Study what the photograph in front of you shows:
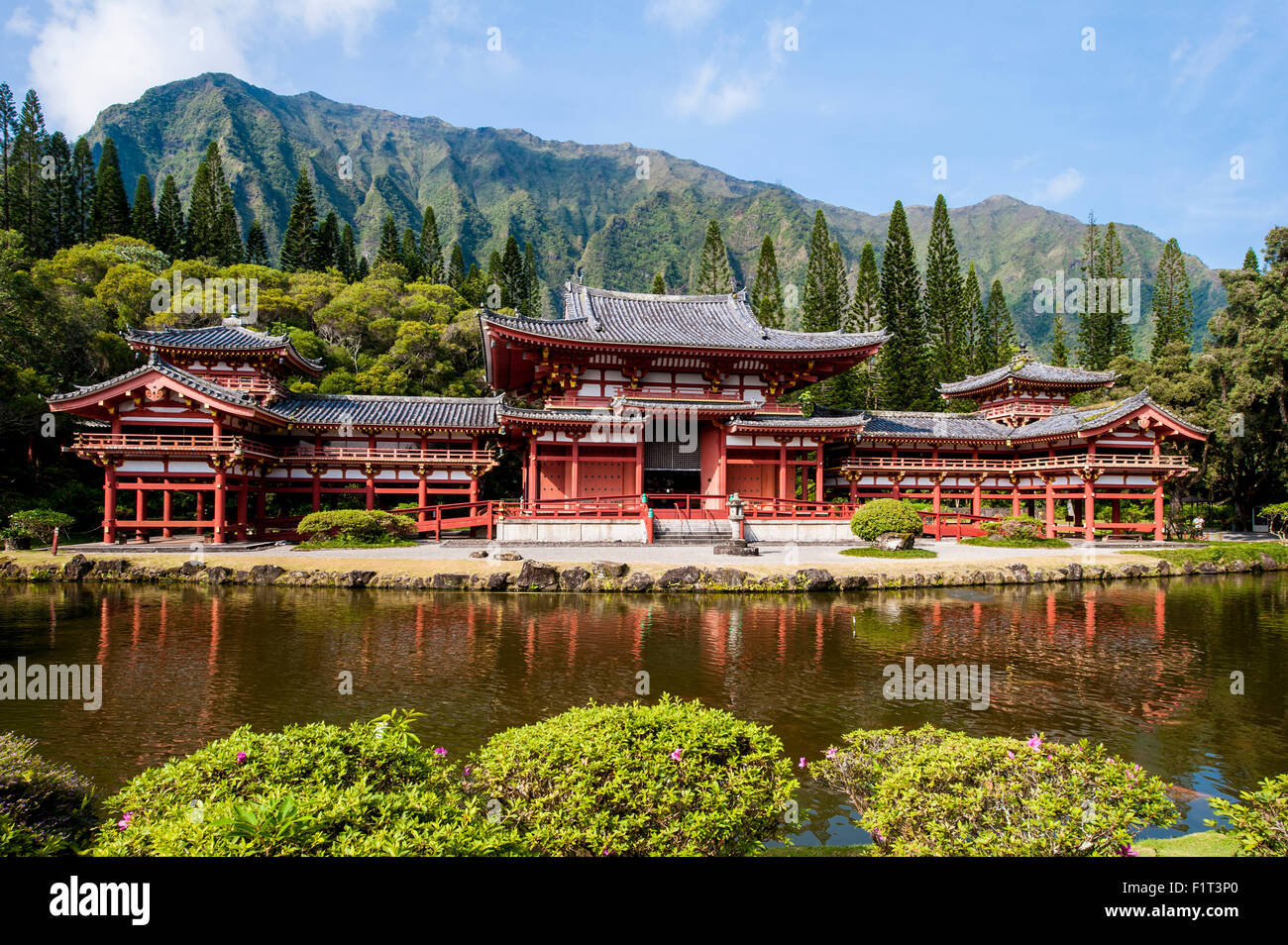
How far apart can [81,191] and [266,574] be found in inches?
2276

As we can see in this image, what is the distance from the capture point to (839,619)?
14.3 metres

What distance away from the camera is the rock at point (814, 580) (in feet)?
58.3

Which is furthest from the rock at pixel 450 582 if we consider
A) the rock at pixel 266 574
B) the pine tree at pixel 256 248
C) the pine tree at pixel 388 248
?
the pine tree at pixel 256 248

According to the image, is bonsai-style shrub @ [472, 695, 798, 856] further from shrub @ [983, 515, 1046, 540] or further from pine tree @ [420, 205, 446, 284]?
pine tree @ [420, 205, 446, 284]

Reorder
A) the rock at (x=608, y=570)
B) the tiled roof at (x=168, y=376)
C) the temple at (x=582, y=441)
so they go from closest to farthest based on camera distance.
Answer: the rock at (x=608, y=570) < the tiled roof at (x=168, y=376) < the temple at (x=582, y=441)

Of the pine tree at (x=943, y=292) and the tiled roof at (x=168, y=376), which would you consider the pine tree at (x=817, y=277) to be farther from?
the tiled roof at (x=168, y=376)

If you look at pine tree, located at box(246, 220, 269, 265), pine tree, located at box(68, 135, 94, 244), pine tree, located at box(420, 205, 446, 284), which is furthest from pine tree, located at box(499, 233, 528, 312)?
pine tree, located at box(68, 135, 94, 244)

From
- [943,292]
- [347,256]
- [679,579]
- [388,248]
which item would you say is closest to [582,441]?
[679,579]

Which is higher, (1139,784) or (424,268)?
(424,268)

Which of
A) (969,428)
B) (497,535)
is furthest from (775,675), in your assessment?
(969,428)

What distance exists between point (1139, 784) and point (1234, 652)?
1051cm

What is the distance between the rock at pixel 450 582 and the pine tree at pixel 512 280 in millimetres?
50976

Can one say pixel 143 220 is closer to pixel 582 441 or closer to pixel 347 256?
pixel 347 256
